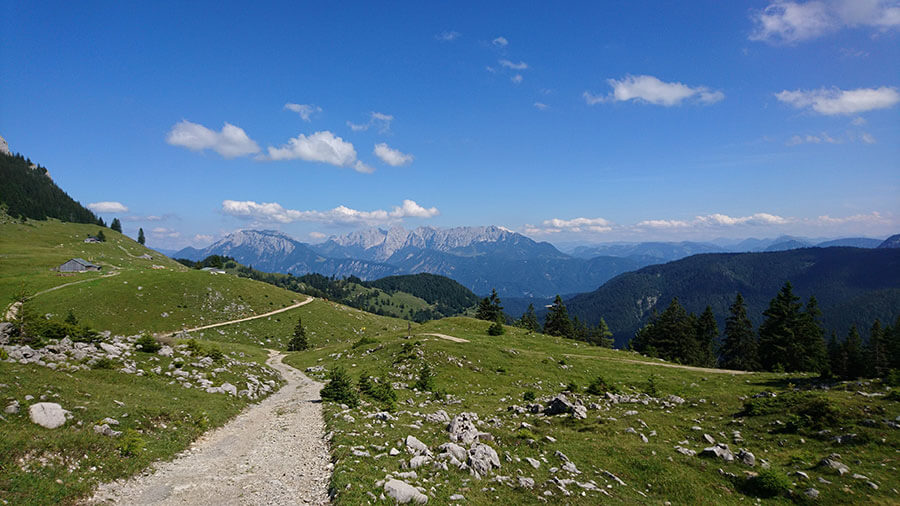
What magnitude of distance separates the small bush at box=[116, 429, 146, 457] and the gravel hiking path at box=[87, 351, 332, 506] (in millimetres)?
993

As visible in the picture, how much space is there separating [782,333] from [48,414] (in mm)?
84819

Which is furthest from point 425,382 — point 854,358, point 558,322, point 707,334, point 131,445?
point 854,358

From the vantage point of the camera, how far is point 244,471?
46.5 ft

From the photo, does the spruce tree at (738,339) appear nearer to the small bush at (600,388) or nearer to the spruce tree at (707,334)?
the spruce tree at (707,334)

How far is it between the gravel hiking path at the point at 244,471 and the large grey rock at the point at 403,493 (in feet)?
7.04

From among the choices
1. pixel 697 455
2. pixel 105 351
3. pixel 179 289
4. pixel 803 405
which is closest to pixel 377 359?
pixel 105 351

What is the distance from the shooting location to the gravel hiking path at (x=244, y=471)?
464 inches

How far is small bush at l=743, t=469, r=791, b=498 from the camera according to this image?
44.8 ft

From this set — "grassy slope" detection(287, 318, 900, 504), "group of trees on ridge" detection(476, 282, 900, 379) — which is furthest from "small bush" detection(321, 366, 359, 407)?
"group of trees on ridge" detection(476, 282, 900, 379)

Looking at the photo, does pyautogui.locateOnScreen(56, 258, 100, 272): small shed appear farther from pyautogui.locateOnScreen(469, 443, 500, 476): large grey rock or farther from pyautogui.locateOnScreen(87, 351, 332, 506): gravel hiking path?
pyautogui.locateOnScreen(469, 443, 500, 476): large grey rock

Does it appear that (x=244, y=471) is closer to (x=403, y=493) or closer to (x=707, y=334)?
(x=403, y=493)

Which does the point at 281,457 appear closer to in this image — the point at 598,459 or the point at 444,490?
the point at 444,490

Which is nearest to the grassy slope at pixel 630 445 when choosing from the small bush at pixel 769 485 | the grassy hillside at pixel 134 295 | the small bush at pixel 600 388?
the small bush at pixel 769 485

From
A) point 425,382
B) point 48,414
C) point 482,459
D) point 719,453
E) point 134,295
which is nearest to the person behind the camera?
point 48,414
